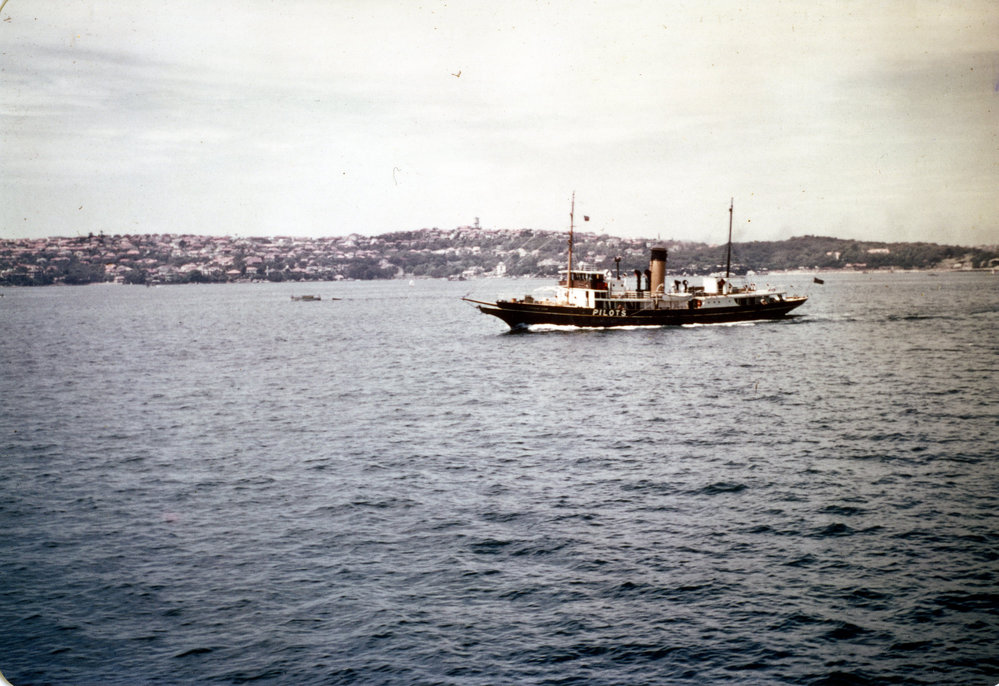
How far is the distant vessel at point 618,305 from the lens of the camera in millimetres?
53625

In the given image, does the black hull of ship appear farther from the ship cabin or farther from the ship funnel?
the ship funnel

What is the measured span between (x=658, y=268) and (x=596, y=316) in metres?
6.82

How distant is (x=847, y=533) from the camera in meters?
15.1

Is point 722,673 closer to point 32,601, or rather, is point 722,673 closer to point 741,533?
point 741,533

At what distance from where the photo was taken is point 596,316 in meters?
53.8

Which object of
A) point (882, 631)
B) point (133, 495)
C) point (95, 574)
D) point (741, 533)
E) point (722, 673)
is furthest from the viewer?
point (133, 495)

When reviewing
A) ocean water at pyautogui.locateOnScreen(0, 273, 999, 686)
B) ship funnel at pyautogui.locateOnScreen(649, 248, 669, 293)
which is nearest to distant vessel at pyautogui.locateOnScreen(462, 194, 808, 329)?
ship funnel at pyautogui.locateOnScreen(649, 248, 669, 293)

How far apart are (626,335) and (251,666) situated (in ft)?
143

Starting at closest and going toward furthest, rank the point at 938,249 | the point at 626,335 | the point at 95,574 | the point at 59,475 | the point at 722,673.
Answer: the point at 722,673 < the point at 95,574 < the point at 59,475 < the point at 938,249 < the point at 626,335

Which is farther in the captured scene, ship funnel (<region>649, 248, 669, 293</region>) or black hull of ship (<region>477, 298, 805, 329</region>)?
ship funnel (<region>649, 248, 669, 293</region>)

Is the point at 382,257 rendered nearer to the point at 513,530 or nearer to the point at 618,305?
the point at 618,305

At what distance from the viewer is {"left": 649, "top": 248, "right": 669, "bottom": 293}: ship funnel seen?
55406 mm

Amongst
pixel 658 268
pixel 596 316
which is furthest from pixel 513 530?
pixel 658 268

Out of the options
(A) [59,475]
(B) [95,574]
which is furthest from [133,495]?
(B) [95,574]
